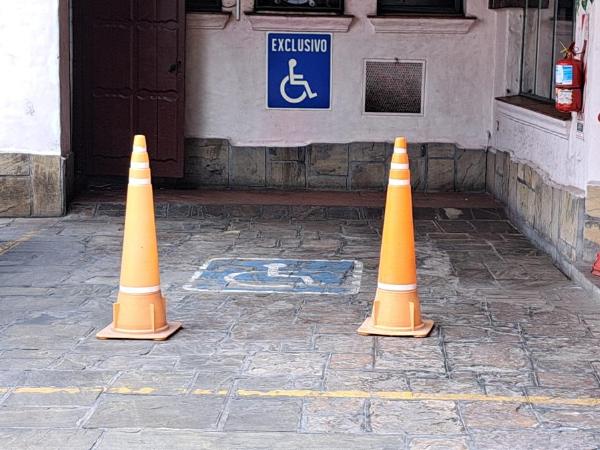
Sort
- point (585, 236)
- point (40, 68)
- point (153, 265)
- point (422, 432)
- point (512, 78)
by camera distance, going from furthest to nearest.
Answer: point (512, 78), point (40, 68), point (585, 236), point (153, 265), point (422, 432)

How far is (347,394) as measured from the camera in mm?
5457

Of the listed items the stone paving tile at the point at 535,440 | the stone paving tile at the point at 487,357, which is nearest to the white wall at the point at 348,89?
the stone paving tile at the point at 487,357

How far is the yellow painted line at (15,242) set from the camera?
9039 millimetres

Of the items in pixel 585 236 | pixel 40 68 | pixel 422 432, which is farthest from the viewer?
pixel 40 68

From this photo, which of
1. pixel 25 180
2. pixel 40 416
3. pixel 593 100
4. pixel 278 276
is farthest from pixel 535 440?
pixel 25 180

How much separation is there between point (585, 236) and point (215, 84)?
5020 mm

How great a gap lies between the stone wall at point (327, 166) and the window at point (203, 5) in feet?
4.38

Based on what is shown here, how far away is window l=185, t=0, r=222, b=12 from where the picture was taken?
11.7 m

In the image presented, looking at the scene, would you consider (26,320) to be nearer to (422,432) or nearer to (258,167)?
(422,432)

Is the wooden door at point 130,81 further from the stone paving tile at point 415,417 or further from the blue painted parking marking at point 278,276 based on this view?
the stone paving tile at point 415,417

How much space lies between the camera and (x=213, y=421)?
5.08 meters

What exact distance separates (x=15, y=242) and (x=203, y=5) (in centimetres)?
362

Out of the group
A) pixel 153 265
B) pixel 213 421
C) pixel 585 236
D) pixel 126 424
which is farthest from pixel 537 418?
pixel 585 236

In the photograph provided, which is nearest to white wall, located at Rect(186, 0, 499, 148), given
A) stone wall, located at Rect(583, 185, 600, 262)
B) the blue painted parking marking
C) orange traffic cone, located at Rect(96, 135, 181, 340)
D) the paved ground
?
the paved ground
